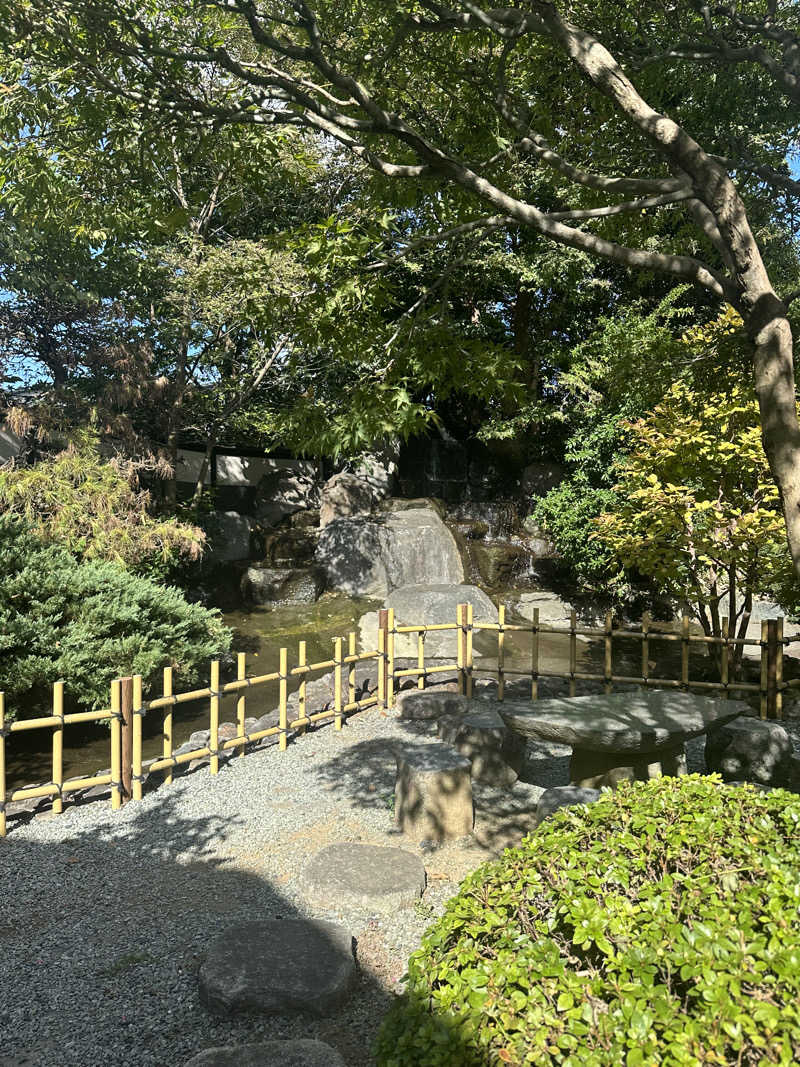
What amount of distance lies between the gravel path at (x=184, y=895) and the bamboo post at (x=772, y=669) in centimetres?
138

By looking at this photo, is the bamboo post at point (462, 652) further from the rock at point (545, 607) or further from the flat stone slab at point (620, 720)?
the rock at point (545, 607)

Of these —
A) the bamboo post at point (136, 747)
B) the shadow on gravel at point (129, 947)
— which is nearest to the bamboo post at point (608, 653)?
the shadow on gravel at point (129, 947)

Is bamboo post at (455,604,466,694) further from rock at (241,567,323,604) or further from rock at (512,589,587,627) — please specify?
rock at (241,567,323,604)

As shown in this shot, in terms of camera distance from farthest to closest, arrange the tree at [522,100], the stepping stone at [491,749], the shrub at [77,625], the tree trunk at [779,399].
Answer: the shrub at [77,625], the stepping stone at [491,749], the tree at [522,100], the tree trunk at [779,399]

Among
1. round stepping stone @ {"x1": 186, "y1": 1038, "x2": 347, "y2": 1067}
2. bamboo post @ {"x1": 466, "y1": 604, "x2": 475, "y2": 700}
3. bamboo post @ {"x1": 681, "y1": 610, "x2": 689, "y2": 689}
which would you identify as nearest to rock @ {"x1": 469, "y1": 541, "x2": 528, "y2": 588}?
bamboo post @ {"x1": 466, "y1": 604, "x2": 475, "y2": 700}

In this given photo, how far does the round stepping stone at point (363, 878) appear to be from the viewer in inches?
182

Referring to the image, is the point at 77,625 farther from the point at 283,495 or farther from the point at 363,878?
the point at 283,495

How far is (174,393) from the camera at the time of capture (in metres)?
14.5

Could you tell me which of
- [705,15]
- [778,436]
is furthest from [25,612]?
[705,15]

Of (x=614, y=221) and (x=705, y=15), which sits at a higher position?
(x=705, y=15)

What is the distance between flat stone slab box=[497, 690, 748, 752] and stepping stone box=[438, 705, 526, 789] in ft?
1.86

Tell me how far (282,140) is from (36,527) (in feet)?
23.6

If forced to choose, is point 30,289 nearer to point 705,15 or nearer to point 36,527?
point 36,527

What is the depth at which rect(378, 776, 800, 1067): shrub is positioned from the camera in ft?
6.05
